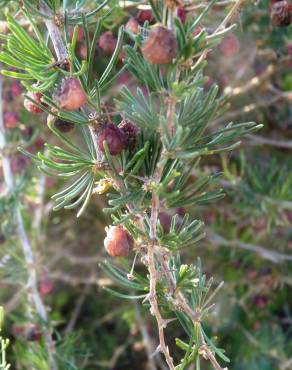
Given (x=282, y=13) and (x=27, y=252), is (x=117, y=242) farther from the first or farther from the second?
(x=27, y=252)

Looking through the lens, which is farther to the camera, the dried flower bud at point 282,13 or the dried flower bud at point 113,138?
the dried flower bud at point 282,13

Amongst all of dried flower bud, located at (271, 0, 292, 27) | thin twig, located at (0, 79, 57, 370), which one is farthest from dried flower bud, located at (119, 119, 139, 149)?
thin twig, located at (0, 79, 57, 370)

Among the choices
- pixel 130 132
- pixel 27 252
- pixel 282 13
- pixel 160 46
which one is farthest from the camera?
pixel 27 252

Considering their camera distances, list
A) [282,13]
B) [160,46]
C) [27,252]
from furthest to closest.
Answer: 1. [27,252]
2. [282,13]
3. [160,46]

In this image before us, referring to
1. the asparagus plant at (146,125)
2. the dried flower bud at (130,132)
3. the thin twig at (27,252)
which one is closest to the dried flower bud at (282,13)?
the asparagus plant at (146,125)

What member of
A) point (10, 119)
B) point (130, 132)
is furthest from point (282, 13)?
point (10, 119)

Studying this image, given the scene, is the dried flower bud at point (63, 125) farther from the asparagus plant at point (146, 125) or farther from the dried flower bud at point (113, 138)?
the dried flower bud at point (113, 138)
